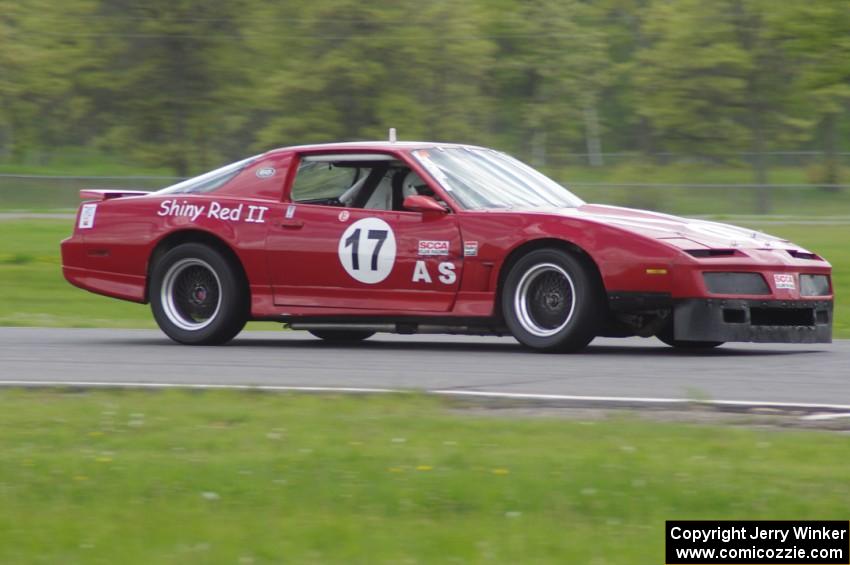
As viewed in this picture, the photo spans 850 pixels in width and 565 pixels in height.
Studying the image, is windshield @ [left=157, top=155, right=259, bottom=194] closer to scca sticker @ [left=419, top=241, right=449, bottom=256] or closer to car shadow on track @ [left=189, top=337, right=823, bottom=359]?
car shadow on track @ [left=189, top=337, right=823, bottom=359]

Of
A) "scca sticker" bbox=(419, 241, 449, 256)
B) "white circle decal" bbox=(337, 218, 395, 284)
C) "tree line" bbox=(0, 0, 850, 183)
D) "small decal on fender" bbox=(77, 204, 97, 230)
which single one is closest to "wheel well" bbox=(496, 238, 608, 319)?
"scca sticker" bbox=(419, 241, 449, 256)

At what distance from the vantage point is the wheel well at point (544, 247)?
940 cm

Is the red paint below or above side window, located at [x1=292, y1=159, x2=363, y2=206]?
below

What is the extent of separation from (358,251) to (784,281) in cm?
282

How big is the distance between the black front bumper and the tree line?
1280 inches

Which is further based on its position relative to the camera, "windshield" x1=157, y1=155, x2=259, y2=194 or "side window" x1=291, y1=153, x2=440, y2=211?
"windshield" x1=157, y1=155, x2=259, y2=194

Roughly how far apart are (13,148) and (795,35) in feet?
131

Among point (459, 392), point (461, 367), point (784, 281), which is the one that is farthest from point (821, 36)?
point (459, 392)

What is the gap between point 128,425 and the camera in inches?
265

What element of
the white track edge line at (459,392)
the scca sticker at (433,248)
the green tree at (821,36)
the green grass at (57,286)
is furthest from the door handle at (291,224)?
the green tree at (821,36)

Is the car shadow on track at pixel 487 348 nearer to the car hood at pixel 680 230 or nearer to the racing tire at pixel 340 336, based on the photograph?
the racing tire at pixel 340 336

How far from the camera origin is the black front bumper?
9.16m

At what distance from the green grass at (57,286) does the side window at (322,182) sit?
3653 millimetres

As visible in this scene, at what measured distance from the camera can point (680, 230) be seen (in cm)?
951
